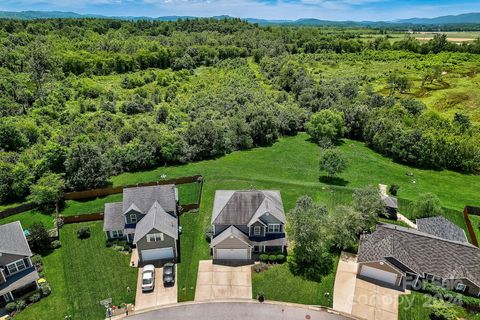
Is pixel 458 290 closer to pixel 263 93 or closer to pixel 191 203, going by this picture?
pixel 191 203

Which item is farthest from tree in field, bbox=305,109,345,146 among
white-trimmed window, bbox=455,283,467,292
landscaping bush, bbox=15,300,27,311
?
landscaping bush, bbox=15,300,27,311

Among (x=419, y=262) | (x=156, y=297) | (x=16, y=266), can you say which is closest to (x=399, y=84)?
(x=419, y=262)

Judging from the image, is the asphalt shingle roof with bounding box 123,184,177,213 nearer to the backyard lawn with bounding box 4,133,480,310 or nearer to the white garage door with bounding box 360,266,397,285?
the backyard lawn with bounding box 4,133,480,310

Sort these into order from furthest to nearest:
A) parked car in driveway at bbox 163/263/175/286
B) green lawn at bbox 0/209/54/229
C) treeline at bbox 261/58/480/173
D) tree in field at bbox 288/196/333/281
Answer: treeline at bbox 261/58/480/173
green lawn at bbox 0/209/54/229
tree in field at bbox 288/196/333/281
parked car in driveway at bbox 163/263/175/286

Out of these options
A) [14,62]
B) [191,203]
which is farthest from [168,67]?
[191,203]

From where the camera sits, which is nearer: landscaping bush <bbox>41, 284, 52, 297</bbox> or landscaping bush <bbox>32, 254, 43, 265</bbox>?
landscaping bush <bbox>41, 284, 52, 297</bbox>

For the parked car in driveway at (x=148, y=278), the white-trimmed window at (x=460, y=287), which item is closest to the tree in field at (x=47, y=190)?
the parked car in driveway at (x=148, y=278)

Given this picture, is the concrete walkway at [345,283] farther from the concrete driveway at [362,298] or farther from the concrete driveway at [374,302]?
the concrete driveway at [374,302]
